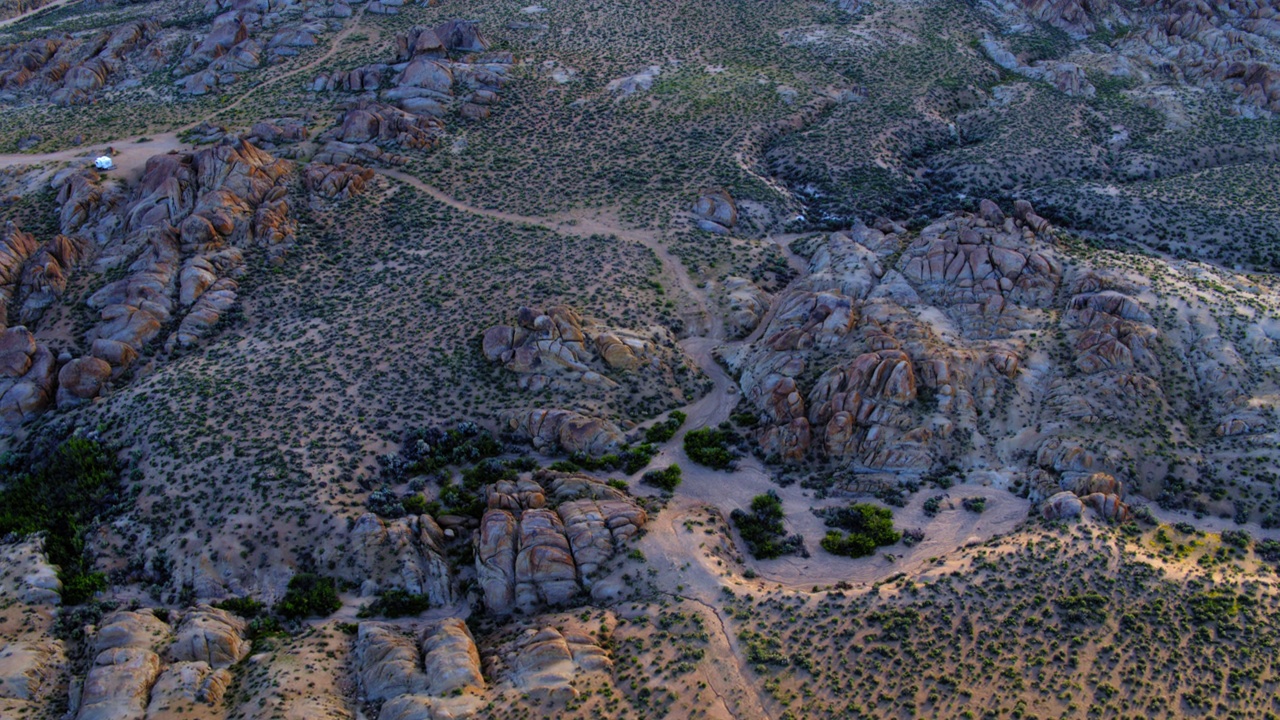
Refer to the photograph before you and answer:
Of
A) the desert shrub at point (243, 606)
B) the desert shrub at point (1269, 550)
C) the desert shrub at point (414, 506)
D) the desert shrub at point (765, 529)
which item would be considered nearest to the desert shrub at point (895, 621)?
the desert shrub at point (765, 529)

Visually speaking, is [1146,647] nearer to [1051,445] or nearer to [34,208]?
[1051,445]

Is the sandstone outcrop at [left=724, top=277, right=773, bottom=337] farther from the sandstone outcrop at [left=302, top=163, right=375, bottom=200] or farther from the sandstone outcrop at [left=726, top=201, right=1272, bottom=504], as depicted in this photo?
the sandstone outcrop at [left=302, top=163, right=375, bottom=200]

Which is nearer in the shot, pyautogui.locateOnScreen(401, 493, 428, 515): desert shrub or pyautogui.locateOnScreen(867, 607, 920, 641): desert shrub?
pyautogui.locateOnScreen(867, 607, 920, 641): desert shrub

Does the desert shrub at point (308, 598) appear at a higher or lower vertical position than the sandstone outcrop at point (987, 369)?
lower

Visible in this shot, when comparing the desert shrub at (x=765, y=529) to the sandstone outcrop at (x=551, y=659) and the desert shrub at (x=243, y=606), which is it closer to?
the sandstone outcrop at (x=551, y=659)

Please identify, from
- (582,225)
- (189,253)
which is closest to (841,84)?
(582,225)

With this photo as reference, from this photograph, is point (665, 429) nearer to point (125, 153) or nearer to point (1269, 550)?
point (1269, 550)

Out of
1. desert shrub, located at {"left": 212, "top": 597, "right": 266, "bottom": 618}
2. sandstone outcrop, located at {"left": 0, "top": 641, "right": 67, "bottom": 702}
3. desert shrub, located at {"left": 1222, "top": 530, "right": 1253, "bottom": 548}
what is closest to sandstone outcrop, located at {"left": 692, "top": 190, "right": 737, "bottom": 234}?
desert shrub, located at {"left": 1222, "top": 530, "right": 1253, "bottom": 548}

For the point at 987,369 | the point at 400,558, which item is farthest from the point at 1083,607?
the point at 400,558
